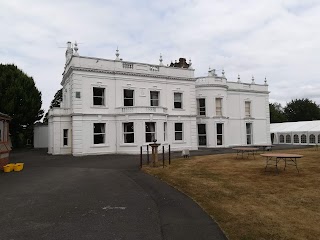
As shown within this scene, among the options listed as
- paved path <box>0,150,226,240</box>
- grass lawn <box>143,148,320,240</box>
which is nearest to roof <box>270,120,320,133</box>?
grass lawn <box>143,148,320,240</box>

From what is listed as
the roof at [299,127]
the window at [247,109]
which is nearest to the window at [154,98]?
the window at [247,109]

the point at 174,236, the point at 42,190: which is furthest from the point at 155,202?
the point at 42,190

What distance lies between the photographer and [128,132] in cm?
2339

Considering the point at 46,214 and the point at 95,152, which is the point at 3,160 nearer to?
the point at 95,152

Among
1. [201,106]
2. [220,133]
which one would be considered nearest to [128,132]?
[201,106]

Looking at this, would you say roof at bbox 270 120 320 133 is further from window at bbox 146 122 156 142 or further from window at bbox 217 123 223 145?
window at bbox 146 122 156 142

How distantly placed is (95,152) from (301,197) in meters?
18.2

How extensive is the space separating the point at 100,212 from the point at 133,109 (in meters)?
17.1

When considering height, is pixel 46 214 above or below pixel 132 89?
below

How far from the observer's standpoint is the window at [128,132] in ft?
76.6

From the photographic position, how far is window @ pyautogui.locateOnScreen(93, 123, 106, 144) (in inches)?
914

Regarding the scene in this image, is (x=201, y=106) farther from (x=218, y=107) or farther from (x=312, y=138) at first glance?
(x=312, y=138)

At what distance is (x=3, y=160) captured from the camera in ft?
50.6

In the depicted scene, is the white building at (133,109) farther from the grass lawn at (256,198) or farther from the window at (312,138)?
the grass lawn at (256,198)
